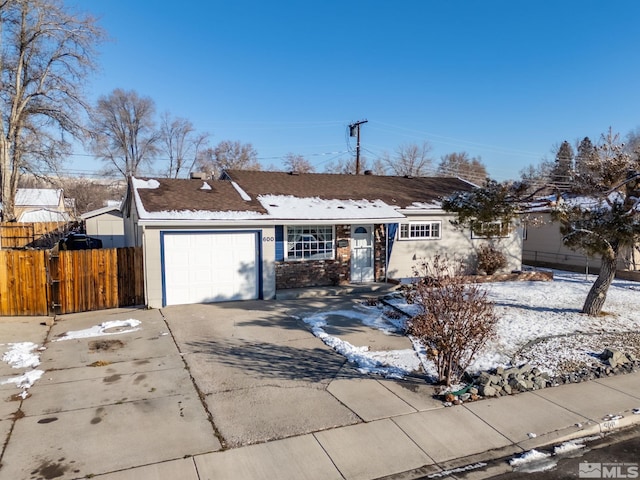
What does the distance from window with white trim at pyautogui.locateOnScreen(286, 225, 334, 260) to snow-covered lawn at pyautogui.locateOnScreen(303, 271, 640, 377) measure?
294 centimetres

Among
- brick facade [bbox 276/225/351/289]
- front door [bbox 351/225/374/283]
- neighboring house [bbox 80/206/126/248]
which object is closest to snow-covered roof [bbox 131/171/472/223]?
front door [bbox 351/225/374/283]

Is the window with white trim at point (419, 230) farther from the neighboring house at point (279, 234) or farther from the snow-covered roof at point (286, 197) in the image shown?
the snow-covered roof at point (286, 197)

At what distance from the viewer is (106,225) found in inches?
969

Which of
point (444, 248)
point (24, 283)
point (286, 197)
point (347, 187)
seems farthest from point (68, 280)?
point (444, 248)

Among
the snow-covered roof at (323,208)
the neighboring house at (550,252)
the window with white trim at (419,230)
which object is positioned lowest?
the neighboring house at (550,252)

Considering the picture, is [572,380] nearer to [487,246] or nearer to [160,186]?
[487,246]

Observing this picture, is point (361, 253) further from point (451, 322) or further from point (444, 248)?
point (451, 322)

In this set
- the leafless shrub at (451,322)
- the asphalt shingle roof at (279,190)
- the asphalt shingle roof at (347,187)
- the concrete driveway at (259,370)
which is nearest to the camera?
the concrete driveway at (259,370)

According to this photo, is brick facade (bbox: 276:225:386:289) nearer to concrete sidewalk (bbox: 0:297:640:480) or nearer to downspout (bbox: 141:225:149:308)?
downspout (bbox: 141:225:149:308)

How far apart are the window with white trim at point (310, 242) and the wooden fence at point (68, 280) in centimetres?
444

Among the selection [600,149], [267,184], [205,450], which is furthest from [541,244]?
[205,450]

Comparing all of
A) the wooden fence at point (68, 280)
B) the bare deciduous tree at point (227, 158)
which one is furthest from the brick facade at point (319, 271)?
the bare deciduous tree at point (227, 158)

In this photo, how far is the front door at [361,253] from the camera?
14.4 m

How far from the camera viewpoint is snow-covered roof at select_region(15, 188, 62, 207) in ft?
153
